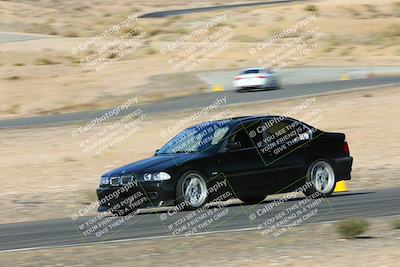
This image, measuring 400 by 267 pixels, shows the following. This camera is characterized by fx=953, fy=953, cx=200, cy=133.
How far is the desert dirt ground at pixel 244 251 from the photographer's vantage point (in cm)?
964

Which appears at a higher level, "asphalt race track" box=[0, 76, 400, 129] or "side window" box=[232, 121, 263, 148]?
"side window" box=[232, 121, 263, 148]

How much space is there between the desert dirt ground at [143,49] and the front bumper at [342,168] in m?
23.3

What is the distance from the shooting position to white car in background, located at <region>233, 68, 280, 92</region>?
4078 cm

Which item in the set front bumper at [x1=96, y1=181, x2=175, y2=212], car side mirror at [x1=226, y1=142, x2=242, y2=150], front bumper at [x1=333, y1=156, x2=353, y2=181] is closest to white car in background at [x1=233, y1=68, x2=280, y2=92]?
front bumper at [x1=333, y1=156, x2=353, y2=181]

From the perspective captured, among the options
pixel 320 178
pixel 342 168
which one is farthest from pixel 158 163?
pixel 342 168

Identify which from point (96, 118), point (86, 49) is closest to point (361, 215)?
point (96, 118)

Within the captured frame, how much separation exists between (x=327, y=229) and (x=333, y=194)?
527 cm

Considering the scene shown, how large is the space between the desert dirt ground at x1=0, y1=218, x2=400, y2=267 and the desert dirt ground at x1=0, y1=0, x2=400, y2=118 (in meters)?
27.5

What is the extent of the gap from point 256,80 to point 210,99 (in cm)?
337

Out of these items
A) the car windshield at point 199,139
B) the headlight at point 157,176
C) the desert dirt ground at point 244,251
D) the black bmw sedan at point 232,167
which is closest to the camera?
the desert dirt ground at point 244,251

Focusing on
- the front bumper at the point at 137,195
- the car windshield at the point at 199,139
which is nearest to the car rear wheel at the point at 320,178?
the car windshield at the point at 199,139

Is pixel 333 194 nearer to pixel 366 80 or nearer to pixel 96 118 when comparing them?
pixel 96 118

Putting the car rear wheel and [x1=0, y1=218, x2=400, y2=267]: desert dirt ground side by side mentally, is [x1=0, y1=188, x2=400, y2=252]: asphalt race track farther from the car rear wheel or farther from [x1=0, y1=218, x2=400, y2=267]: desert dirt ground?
[x1=0, y1=218, x2=400, y2=267]: desert dirt ground

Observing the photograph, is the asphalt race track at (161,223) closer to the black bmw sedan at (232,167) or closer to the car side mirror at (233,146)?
the black bmw sedan at (232,167)
